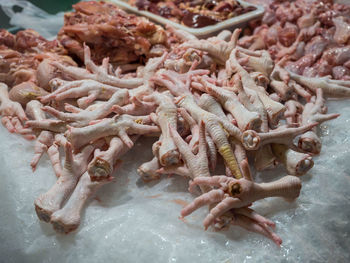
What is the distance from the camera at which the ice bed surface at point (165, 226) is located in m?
1.27

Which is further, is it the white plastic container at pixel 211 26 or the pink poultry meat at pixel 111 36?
the white plastic container at pixel 211 26

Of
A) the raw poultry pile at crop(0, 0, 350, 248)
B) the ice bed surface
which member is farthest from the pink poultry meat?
the ice bed surface

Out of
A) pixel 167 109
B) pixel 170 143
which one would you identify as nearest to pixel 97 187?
pixel 170 143

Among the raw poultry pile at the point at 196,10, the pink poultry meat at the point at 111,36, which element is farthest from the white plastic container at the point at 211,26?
the pink poultry meat at the point at 111,36

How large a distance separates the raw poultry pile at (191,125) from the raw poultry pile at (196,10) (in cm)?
100

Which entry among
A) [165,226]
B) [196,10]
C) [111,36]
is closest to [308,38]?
[196,10]

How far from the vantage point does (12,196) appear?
1558 mm

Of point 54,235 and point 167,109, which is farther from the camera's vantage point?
point 167,109

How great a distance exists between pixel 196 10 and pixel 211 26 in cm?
45

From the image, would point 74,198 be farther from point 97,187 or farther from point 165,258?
point 165,258

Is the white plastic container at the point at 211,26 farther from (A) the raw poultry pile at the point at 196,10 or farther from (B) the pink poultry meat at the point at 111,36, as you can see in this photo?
(B) the pink poultry meat at the point at 111,36

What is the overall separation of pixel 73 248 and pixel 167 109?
76cm

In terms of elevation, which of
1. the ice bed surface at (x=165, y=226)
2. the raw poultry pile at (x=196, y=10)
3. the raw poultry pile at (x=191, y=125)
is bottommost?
the ice bed surface at (x=165, y=226)

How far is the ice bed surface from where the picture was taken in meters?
1.27
